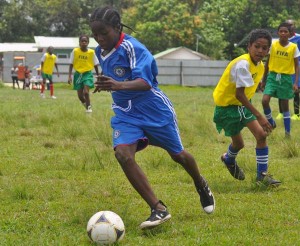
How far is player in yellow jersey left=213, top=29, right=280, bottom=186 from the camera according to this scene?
5750mm

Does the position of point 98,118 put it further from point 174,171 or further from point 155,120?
point 155,120

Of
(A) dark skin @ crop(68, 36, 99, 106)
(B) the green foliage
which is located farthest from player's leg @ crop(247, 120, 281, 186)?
(B) the green foliage

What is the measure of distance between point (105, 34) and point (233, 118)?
2103mm

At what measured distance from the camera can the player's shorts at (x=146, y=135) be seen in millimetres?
4602

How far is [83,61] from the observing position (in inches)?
576

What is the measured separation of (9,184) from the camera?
6.02m

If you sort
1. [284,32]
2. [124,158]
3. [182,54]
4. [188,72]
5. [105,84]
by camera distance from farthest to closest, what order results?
[182,54], [188,72], [284,32], [124,158], [105,84]

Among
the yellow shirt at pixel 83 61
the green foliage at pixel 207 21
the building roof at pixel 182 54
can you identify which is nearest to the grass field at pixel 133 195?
the yellow shirt at pixel 83 61

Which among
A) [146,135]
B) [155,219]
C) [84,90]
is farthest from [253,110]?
[84,90]

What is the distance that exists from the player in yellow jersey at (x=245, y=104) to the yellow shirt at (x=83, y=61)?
8.61 meters

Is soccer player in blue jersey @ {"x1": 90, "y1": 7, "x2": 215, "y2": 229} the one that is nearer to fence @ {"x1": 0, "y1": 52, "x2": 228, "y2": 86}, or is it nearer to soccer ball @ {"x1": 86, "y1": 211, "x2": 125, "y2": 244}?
soccer ball @ {"x1": 86, "y1": 211, "x2": 125, "y2": 244}

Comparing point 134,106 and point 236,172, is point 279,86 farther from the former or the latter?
point 134,106

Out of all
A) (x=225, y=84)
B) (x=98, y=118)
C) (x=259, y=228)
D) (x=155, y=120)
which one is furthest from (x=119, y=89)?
(x=98, y=118)

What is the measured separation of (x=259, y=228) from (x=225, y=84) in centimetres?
198
